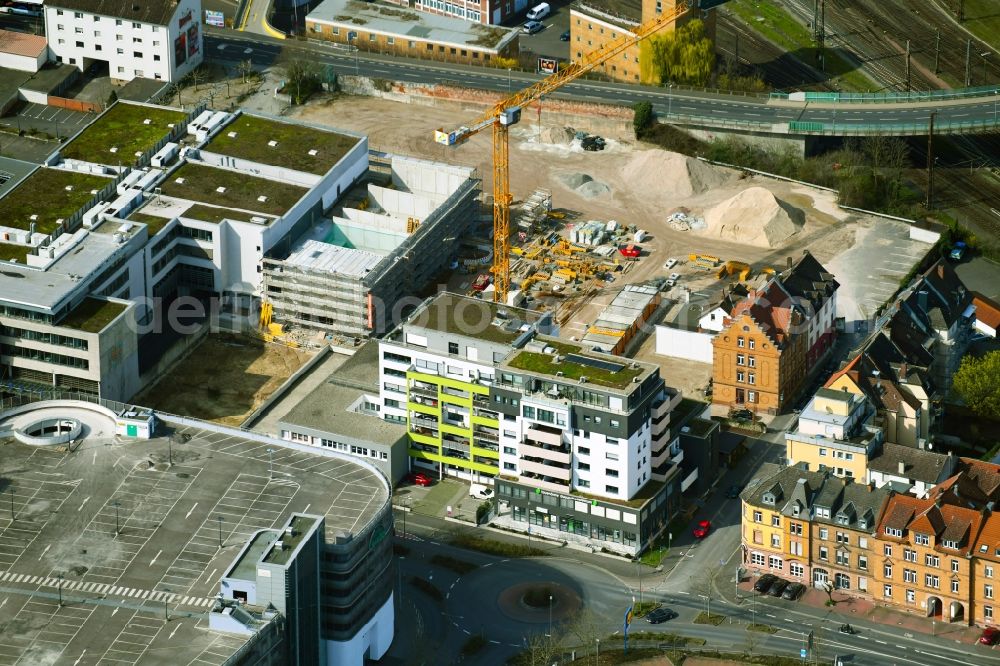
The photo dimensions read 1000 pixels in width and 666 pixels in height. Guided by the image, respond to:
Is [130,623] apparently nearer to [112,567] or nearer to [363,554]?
[112,567]

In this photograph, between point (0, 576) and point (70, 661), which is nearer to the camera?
point (70, 661)

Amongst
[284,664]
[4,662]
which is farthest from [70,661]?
[284,664]

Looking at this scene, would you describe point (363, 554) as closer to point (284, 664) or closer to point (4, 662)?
point (284, 664)

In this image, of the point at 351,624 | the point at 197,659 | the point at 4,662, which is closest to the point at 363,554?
the point at 351,624

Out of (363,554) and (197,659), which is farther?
(363,554)

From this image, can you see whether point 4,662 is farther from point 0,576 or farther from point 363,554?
point 363,554
